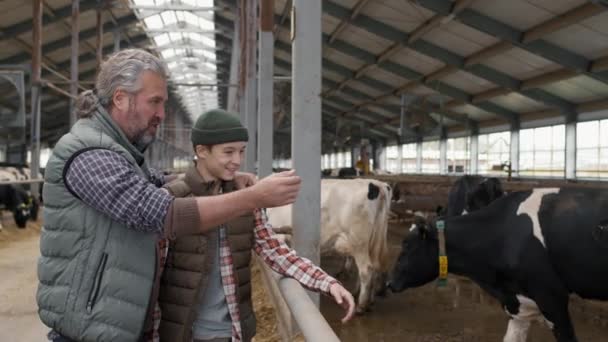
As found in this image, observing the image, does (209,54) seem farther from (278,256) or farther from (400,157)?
(278,256)

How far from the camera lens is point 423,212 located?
1202cm

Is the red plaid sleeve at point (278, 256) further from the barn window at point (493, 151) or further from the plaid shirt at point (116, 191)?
the barn window at point (493, 151)

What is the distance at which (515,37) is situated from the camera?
1365 centimetres

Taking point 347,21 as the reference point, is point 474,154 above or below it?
below

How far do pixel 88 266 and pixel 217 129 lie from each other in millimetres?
651

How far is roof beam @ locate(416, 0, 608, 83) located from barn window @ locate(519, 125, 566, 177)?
5755 millimetres

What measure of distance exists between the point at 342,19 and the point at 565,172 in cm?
897

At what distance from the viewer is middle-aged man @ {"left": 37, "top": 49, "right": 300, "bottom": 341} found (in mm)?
1367

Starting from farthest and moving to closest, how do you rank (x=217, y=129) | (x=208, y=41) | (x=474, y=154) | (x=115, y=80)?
(x=208, y=41) → (x=474, y=154) → (x=217, y=129) → (x=115, y=80)

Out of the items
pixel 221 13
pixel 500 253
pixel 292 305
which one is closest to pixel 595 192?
pixel 500 253

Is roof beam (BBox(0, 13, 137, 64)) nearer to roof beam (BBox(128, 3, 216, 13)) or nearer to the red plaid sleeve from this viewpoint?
roof beam (BBox(128, 3, 216, 13))

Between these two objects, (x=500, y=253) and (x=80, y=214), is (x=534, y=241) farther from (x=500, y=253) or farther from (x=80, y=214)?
(x=80, y=214)

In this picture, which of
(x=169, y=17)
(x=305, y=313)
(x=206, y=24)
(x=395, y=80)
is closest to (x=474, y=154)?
(x=395, y=80)

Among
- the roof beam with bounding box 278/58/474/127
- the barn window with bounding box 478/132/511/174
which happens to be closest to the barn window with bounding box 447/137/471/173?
the barn window with bounding box 478/132/511/174
